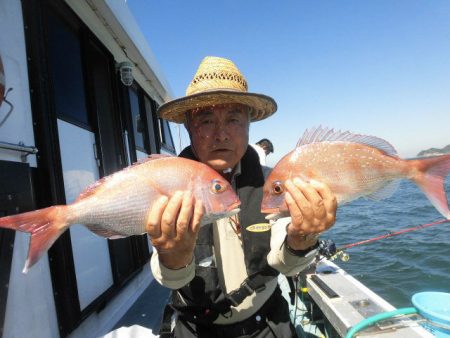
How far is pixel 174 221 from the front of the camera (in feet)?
5.46

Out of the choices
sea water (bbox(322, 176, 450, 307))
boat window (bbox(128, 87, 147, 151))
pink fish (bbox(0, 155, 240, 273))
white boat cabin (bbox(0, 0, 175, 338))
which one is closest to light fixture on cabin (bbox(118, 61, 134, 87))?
Answer: white boat cabin (bbox(0, 0, 175, 338))

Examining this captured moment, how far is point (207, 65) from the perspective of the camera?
92.8 inches

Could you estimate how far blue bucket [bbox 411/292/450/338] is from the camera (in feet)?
7.93

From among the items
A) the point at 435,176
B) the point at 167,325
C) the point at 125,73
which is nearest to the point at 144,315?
the point at 167,325

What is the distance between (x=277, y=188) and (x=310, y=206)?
299mm

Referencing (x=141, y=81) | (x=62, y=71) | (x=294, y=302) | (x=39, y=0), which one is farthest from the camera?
(x=141, y=81)

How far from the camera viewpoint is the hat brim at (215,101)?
2098 millimetres

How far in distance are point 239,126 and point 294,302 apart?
3.26 metres

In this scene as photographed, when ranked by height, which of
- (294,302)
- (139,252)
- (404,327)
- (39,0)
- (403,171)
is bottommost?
(294,302)

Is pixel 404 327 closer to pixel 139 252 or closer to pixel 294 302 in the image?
pixel 294 302

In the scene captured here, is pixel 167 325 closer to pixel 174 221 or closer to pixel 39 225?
pixel 174 221

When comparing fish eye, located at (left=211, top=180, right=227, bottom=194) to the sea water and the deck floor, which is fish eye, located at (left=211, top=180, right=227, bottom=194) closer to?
the deck floor

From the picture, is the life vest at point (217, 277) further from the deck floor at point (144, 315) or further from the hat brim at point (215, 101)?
the deck floor at point (144, 315)

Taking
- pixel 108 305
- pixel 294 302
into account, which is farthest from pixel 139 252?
pixel 294 302
